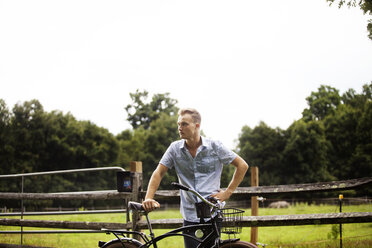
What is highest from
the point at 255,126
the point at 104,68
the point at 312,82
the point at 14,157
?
the point at 104,68

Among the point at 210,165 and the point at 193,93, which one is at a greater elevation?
the point at 193,93

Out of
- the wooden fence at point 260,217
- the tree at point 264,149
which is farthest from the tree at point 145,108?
the wooden fence at point 260,217

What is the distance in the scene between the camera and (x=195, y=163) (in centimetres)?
299

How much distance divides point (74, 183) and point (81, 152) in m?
3.50

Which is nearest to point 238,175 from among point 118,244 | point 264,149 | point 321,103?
point 118,244

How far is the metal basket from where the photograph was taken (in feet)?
8.09

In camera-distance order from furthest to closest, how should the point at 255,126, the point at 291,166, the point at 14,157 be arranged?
the point at 255,126
the point at 291,166
the point at 14,157

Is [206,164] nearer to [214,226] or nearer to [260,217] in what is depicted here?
[214,226]

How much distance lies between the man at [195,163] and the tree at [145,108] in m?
44.8

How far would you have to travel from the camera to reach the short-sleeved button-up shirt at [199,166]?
116 inches

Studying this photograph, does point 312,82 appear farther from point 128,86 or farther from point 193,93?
point 128,86

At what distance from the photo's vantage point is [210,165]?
118 inches

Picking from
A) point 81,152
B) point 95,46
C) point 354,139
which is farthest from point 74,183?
point 354,139

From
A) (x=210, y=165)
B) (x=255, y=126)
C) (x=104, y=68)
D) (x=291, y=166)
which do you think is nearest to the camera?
(x=210, y=165)
